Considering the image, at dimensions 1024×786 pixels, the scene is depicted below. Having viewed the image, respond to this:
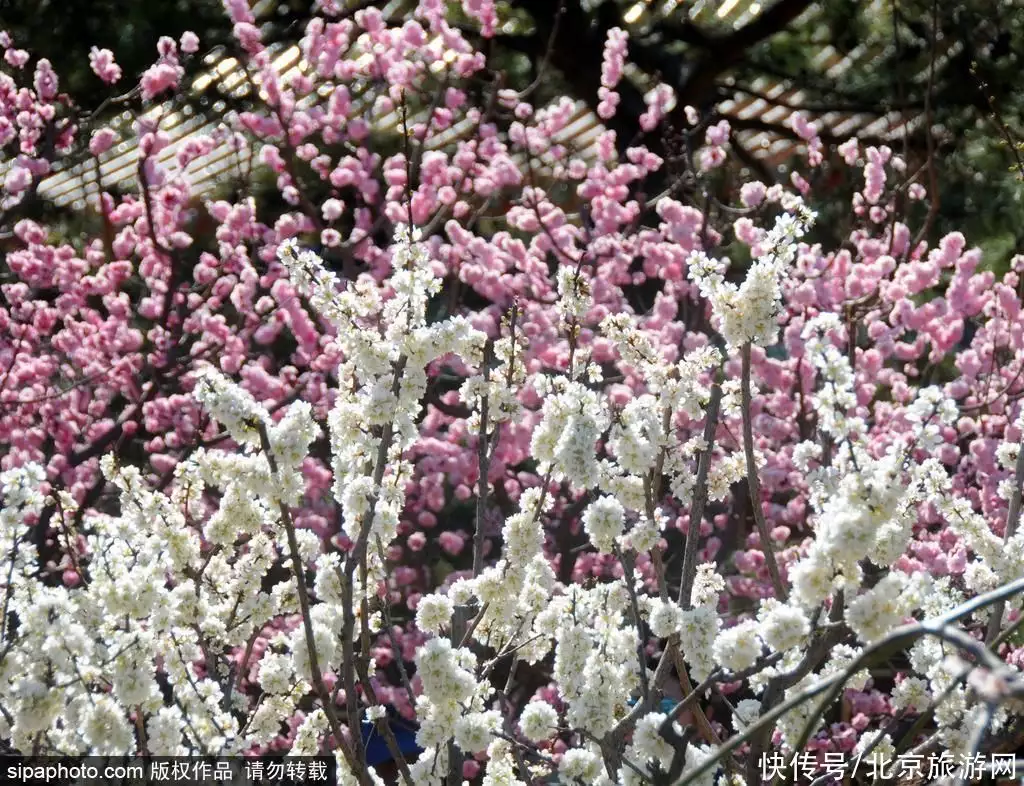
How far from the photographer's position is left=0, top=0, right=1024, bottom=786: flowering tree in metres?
2.19

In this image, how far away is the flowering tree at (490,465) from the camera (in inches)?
86.0

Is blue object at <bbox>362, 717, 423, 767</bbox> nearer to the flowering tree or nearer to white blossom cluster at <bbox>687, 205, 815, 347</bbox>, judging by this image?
the flowering tree

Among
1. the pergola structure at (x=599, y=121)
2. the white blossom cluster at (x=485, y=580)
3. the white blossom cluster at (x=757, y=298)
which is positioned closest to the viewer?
the white blossom cluster at (x=485, y=580)

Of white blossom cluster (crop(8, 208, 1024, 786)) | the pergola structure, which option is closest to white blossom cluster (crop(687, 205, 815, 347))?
white blossom cluster (crop(8, 208, 1024, 786))

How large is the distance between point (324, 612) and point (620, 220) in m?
3.83

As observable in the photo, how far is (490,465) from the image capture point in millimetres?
4207

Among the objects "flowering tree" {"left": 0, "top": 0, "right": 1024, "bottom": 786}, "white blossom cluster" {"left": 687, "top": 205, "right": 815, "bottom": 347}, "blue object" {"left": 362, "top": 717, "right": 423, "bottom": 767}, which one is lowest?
"blue object" {"left": 362, "top": 717, "right": 423, "bottom": 767}

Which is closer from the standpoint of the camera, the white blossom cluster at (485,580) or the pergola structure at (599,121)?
the white blossom cluster at (485,580)

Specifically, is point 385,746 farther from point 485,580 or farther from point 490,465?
point 485,580

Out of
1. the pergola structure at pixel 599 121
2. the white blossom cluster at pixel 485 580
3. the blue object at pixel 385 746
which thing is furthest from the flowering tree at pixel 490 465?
the pergola structure at pixel 599 121

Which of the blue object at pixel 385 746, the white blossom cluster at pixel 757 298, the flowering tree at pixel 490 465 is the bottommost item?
the blue object at pixel 385 746

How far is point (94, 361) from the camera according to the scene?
Result: 5.87 m

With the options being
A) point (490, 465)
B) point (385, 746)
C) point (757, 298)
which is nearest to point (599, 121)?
point (490, 465)

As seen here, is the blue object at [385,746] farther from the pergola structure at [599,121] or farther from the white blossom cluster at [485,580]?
the pergola structure at [599,121]
